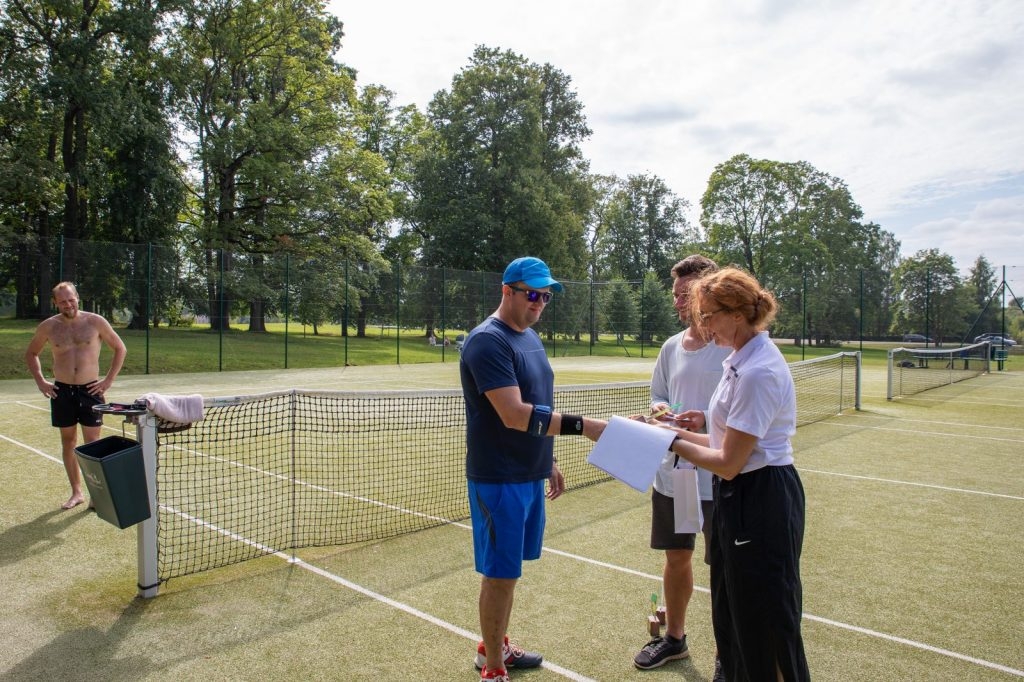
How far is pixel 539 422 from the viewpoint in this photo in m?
3.11

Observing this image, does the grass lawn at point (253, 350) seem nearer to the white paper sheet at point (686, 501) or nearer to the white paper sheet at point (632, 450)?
the white paper sheet at point (686, 501)

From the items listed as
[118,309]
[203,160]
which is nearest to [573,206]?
[203,160]

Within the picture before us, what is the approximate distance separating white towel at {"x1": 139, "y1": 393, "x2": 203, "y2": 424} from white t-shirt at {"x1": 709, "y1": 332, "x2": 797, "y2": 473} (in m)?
3.36

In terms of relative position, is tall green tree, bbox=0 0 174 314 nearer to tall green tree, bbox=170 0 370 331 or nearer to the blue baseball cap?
tall green tree, bbox=170 0 370 331

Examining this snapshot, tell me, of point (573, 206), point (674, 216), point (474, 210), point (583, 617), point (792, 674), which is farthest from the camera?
point (674, 216)

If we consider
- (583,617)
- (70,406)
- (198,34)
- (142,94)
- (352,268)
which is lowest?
(583,617)

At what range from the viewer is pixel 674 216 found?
73.7m

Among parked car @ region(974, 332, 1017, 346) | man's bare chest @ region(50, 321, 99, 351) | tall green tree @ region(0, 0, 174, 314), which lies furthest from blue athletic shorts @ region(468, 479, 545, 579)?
parked car @ region(974, 332, 1017, 346)

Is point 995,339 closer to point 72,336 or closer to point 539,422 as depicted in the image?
point 539,422

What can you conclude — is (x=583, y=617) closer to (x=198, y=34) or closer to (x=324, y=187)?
(x=324, y=187)

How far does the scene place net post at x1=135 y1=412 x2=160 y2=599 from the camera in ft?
14.6

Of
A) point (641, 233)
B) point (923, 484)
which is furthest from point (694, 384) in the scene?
point (641, 233)

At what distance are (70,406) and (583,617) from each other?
5.25 m

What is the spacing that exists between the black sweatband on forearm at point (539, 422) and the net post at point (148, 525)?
2.75m
